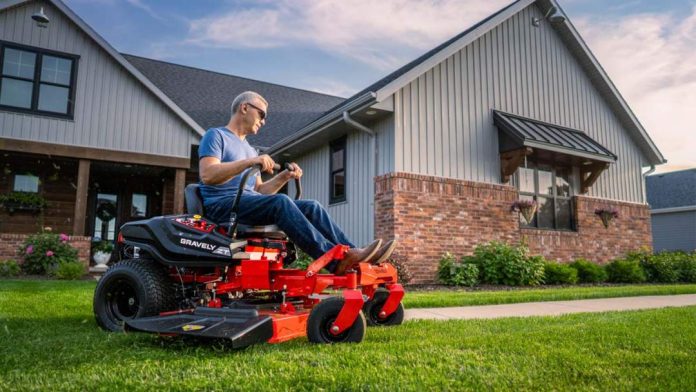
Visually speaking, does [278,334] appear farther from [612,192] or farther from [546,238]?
[612,192]

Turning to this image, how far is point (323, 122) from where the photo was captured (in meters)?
10.4

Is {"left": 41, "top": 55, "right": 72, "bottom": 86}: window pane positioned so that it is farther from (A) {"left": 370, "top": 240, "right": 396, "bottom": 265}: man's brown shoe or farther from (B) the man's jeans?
(A) {"left": 370, "top": 240, "right": 396, "bottom": 265}: man's brown shoe

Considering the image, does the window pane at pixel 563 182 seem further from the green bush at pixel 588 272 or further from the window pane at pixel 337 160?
the window pane at pixel 337 160

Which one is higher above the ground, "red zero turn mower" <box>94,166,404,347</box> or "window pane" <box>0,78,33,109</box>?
"window pane" <box>0,78,33,109</box>

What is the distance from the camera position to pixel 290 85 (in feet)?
60.3

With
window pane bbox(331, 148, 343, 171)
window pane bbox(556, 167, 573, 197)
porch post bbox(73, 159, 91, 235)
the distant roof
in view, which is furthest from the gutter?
the distant roof

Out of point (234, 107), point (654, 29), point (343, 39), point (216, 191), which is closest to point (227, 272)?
point (216, 191)

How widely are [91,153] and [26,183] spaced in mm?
2524

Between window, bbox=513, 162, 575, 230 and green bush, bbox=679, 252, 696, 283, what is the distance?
9.07 feet

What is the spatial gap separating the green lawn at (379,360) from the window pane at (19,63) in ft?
32.1

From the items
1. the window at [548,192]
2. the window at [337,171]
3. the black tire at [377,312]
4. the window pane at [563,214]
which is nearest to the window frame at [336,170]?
the window at [337,171]

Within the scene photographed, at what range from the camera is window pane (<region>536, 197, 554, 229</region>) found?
11.5 metres

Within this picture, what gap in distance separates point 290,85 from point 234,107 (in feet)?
49.2

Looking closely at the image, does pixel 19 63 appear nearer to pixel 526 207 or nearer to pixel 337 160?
pixel 337 160
